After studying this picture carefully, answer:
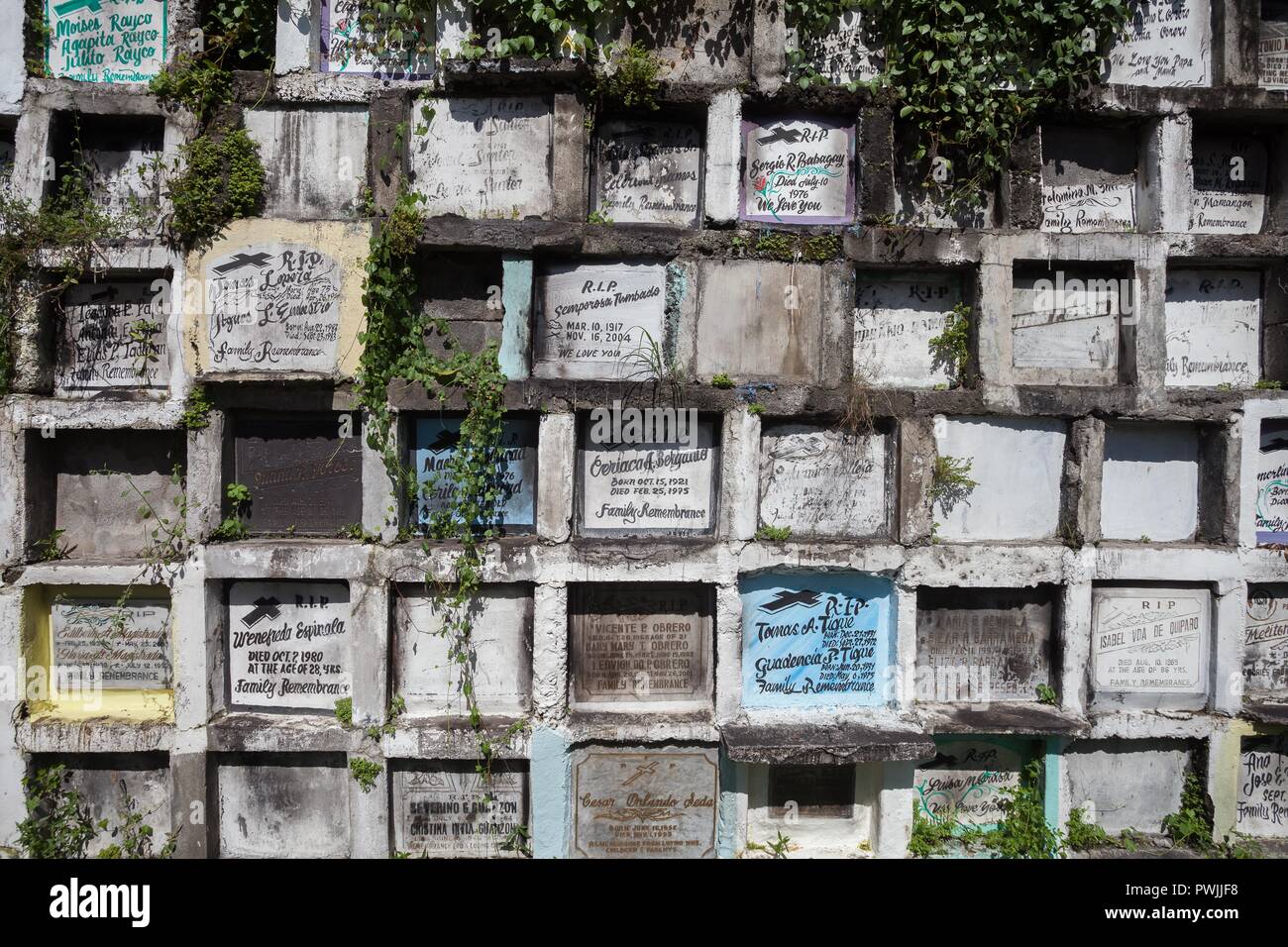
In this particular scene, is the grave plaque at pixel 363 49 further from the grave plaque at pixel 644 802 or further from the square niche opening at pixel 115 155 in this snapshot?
the grave plaque at pixel 644 802

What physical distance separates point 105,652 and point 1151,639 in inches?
266

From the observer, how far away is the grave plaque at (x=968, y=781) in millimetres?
4336

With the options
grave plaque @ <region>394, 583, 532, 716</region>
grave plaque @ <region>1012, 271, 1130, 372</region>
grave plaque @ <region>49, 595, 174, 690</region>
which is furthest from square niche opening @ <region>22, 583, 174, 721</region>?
grave plaque @ <region>1012, 271, 1130, 372</region>

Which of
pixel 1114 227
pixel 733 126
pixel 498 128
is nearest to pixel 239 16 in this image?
pixel 498 128

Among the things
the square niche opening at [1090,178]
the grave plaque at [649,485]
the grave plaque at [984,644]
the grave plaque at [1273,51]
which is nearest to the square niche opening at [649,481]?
the grave plaque at [649,485]

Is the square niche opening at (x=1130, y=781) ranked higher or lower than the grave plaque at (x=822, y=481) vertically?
lower

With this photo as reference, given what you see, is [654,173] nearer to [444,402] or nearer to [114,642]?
[444,402]

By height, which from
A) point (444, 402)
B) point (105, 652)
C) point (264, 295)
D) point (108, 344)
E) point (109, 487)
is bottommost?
point (105, 652)

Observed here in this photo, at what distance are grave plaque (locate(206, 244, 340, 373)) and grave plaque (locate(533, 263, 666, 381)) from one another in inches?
51.1

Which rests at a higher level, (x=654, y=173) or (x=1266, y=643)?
(x=654, y=173)

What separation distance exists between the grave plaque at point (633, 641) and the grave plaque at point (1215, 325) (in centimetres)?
355

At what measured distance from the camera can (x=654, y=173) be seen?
4.30 m

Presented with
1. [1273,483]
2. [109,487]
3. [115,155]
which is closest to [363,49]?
[115,155]

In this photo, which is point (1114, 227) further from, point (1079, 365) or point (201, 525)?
point (201, 525)
